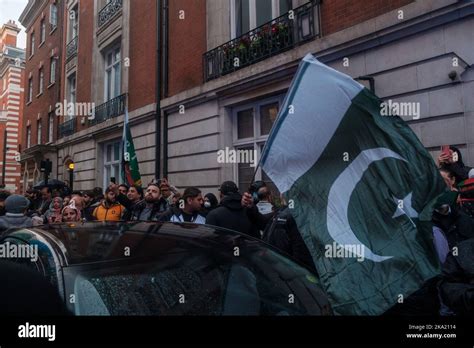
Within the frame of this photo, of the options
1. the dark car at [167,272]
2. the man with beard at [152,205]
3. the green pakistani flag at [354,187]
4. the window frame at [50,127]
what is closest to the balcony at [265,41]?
the man with beard at [152,205]

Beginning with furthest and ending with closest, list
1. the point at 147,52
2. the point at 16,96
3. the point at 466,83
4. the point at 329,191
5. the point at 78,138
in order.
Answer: the point at 16,96
the point at 78,138
the point at 147,52
the point at 466,83
the point at 329,191

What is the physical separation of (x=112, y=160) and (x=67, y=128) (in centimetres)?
510

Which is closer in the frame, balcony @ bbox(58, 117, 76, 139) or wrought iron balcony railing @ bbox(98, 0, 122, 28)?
wrought iron balcony railing @ bbox(98, 0, 122, 28)

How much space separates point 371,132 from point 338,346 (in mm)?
1566

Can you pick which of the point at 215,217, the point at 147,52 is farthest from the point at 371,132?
the point at 147,52

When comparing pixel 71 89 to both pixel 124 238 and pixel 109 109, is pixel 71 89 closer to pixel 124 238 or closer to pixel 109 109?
pixel 109 109

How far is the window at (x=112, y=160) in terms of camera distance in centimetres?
1416

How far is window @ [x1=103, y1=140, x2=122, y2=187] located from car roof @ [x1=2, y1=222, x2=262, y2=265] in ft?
39.1

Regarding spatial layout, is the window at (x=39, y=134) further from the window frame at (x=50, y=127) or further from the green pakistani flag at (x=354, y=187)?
the green pakistani flag at (x=354, y=187)

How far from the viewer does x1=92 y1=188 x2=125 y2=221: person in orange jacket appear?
6359 mm

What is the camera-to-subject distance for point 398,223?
2.38 m

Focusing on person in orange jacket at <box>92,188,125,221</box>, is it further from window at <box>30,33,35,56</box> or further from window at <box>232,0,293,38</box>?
window at <box>30,33,35,56</box>

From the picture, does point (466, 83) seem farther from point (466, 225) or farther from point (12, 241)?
point (12, 241)

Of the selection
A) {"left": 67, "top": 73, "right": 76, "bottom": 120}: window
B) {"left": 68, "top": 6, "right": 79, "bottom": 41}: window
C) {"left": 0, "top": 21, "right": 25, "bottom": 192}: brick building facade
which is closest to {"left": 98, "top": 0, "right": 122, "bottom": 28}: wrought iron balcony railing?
{"left": 68, "top": 6, "right": 79, "bottom": 41}: window
